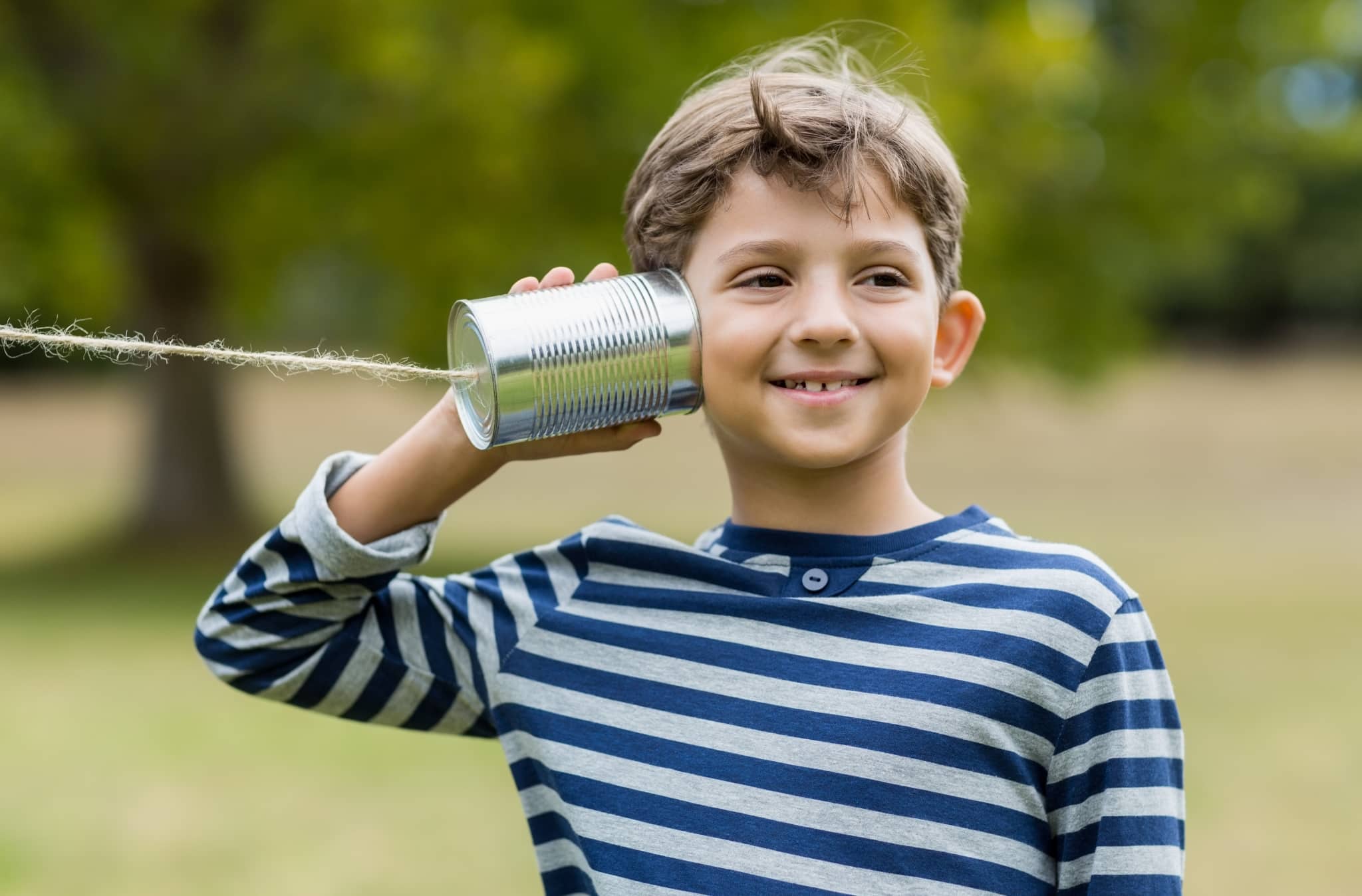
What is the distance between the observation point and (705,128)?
6.51 feet

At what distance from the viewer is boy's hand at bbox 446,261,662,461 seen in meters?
1.96

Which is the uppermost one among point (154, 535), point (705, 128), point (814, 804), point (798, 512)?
point (154, 535)

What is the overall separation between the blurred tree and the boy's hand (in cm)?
662

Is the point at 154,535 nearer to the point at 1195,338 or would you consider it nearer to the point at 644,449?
the point at 644,449

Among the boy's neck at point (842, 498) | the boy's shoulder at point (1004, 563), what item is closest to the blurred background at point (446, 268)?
the boy's neck at point (842, 498)

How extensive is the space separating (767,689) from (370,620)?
60 cm

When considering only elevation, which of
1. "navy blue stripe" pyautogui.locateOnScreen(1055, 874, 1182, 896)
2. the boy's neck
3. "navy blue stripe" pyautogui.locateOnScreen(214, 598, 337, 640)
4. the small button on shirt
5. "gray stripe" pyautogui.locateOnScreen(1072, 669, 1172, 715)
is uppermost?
the boy's neck

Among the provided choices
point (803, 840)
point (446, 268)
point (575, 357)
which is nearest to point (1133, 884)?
point (803, 840)

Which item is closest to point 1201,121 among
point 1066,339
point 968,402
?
point 1066,339

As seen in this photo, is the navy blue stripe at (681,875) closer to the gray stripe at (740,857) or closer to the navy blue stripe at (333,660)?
the gray stripe at (740,857)

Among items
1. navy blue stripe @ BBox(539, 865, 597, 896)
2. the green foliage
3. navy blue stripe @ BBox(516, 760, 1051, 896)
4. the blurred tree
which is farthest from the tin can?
the green foliage

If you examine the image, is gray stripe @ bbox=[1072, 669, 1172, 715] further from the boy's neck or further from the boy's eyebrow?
the boy's eyebrow

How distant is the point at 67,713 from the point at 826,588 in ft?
21.3

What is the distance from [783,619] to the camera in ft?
6.05
